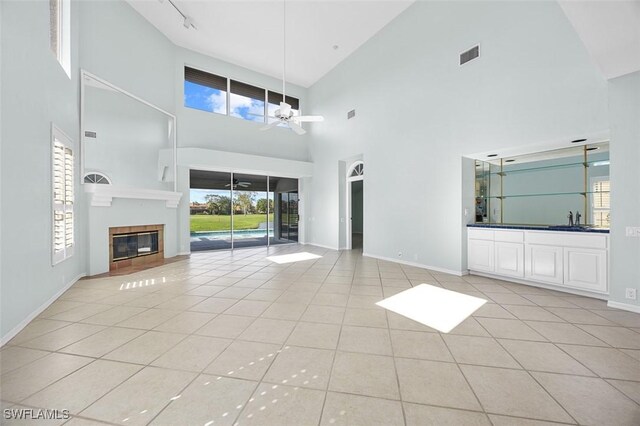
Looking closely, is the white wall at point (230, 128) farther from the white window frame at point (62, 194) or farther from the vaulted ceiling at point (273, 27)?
the white window frame at point (62, 194)

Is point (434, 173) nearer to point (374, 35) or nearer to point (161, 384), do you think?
point (374, 35)

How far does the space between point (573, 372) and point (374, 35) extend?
24.8ft

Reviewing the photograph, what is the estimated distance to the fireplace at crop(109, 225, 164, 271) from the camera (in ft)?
17.4

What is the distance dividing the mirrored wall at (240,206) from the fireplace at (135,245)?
109cm

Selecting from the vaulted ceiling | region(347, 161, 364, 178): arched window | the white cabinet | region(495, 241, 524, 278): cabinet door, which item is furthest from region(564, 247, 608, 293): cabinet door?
the vaulted ceiling

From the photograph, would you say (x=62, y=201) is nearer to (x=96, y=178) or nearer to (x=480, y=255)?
(x=96, y=178)

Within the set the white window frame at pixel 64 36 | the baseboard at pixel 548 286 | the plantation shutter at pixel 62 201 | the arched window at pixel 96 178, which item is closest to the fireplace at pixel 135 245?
the arched window at pixel 96 178

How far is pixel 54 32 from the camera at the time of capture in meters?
3.80

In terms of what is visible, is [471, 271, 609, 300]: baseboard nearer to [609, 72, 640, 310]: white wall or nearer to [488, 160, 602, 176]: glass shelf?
[609, 72, 640, 310]: white wall

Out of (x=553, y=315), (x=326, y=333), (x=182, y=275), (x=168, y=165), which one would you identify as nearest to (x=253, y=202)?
(x=168, y=165)

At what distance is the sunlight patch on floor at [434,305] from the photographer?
2.84 metres

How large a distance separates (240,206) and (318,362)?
6.86m

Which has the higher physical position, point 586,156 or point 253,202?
point 586,156

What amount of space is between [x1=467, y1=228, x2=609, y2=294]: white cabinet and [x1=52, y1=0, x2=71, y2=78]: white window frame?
7.51 meters
